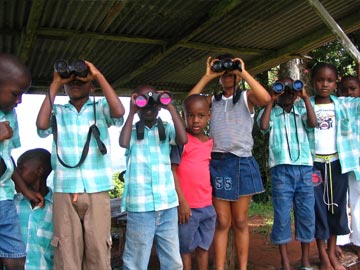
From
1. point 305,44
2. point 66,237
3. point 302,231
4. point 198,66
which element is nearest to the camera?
point 66,237

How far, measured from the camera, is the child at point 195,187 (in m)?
3.21

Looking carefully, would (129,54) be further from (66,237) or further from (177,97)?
(66,237)

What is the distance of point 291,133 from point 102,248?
1830 mm

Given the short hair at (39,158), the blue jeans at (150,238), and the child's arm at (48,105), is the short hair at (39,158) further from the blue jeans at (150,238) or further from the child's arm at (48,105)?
the blue jeans at (150,238)

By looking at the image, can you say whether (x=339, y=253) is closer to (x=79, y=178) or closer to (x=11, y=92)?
(x=79, y=178)

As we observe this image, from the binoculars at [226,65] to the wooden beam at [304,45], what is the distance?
1.29 meters

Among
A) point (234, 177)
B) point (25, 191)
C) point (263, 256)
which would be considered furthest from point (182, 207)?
point (263, 256)

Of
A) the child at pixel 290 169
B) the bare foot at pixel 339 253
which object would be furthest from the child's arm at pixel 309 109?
the bare foot at pixel 339 253

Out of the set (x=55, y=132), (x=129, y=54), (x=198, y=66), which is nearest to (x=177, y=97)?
(x=198, y=66)

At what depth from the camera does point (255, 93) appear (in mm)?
3219

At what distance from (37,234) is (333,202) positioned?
8.06ft

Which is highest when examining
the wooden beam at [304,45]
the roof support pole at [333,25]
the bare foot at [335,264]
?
the wooden beam at [304,45]

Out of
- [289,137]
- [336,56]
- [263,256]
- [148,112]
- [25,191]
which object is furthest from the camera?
[336,56]

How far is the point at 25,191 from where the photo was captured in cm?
283
